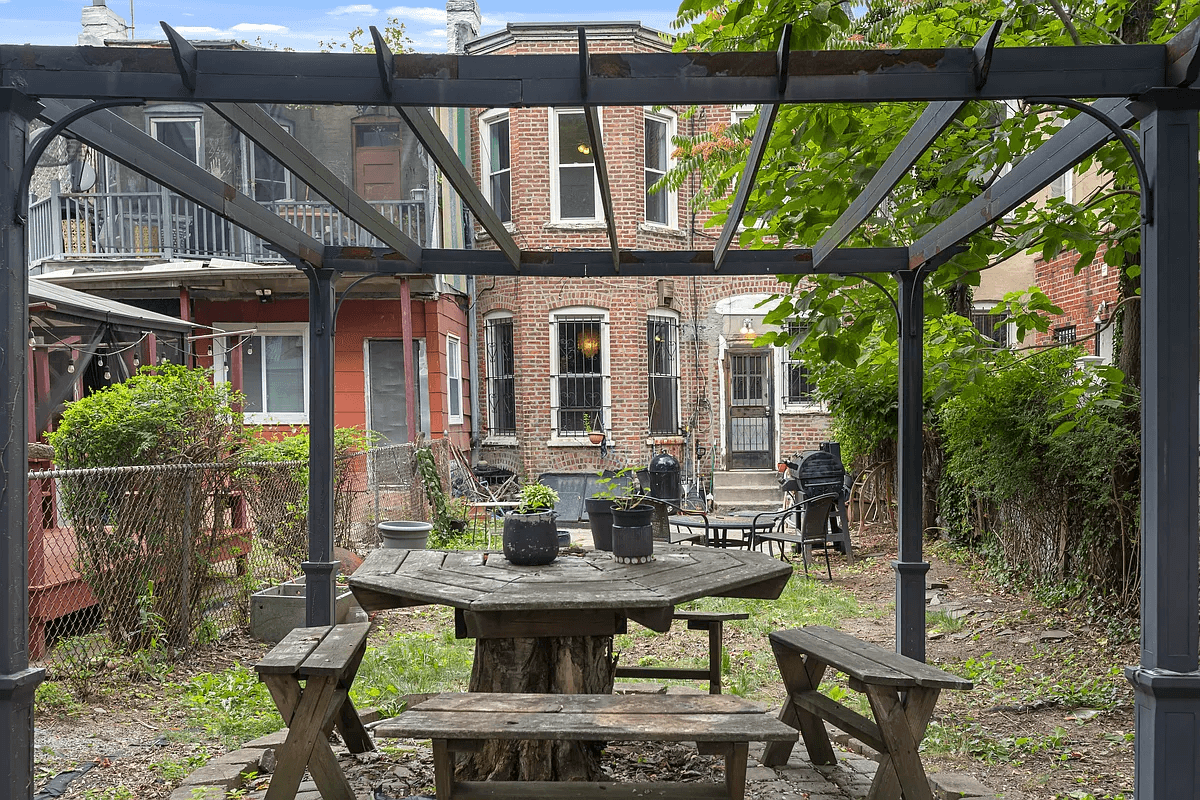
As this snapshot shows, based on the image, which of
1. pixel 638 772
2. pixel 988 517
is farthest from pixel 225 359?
pixel 638 772

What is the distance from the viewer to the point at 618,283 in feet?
49.8

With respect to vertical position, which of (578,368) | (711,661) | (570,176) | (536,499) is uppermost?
(570,176)

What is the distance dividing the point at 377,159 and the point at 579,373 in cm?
461

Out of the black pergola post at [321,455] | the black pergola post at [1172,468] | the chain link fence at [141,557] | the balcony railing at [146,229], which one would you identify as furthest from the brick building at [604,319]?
the black pergola post at [1172,468]

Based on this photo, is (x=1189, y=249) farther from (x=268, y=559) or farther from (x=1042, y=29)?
(x=268, y=559)

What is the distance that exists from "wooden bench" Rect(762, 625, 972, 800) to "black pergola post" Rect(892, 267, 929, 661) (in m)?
1.27

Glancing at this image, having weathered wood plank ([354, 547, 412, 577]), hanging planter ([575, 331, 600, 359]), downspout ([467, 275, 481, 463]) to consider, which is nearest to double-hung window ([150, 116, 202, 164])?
downspout ([467, 275, 481, 463])

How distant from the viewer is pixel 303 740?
364 cm

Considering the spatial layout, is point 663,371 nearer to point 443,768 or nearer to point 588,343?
point 588,343

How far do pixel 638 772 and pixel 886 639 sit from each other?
3.41m

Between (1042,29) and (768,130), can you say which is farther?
(1042,29)

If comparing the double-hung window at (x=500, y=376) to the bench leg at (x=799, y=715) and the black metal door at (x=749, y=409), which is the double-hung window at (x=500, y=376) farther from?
the bench leg at (x=799, y=715)

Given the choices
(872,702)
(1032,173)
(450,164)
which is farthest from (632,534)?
(1032,173)

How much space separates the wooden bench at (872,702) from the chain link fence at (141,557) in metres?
4.02
